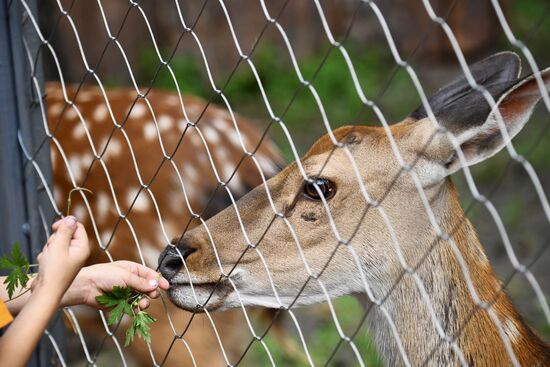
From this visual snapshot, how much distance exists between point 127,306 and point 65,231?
0.26m

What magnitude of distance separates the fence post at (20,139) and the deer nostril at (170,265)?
681 mm

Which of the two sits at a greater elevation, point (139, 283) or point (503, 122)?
point (503, 122)

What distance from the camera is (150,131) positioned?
416cm

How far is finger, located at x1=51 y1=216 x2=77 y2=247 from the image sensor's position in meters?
2.36

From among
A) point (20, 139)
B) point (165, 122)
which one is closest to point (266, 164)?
point (165, 122)

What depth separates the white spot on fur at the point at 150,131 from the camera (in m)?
4.14

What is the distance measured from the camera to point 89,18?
810 centimetres

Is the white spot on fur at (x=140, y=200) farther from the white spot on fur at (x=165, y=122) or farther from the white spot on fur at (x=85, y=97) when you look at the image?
the white spot on fur at (x=85, y=97)

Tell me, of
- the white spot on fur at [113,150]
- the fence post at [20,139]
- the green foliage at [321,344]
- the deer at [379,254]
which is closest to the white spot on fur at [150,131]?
the white spot on fur at [113,150]

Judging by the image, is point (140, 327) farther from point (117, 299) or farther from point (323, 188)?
point (323, 188)

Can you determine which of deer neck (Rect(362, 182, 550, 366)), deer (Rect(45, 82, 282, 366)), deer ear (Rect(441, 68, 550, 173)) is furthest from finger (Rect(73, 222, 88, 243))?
deer (Rect(45, 82, 282, 366))

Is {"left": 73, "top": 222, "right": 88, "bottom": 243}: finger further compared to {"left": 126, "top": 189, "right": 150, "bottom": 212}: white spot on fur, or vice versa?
{"left": 126, "top": 189, "right": 150, "bottom": 212}: white spot on fur

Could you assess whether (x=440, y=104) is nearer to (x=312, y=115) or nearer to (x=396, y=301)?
(x=396, y=301)

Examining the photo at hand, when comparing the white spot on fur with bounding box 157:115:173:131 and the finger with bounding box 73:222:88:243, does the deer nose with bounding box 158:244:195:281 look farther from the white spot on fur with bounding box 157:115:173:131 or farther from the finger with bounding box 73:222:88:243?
the white spot on fur with bounding box 157:115:173:131
